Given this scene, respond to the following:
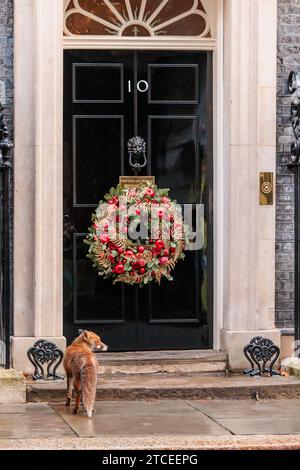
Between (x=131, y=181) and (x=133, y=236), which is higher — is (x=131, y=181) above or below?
above

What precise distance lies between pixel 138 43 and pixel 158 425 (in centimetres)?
414

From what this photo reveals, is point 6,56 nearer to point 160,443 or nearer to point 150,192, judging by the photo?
point 150,192

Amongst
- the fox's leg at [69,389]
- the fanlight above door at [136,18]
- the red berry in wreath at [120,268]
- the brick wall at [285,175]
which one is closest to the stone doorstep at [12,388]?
the fox's leg at [69,389]

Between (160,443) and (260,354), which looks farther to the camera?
(260,354)

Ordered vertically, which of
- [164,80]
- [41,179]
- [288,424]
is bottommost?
[288,424]

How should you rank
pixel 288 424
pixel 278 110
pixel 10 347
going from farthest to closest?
pixel 278 110 < pixel 10 347 < pixel 288 424

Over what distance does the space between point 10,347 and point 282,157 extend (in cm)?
323

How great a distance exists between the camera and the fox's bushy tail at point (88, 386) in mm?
11039

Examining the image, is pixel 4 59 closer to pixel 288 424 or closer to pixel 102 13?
pixel 102 13

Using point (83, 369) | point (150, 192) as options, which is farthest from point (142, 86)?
point (83, 369)

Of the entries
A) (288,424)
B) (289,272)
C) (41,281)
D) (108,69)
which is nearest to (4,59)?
(108,69)

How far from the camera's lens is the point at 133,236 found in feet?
42.9

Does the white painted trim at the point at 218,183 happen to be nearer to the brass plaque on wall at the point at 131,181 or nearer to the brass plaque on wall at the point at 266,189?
the brass plaque on wall at the point at 266,189

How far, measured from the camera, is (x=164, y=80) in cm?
1333
